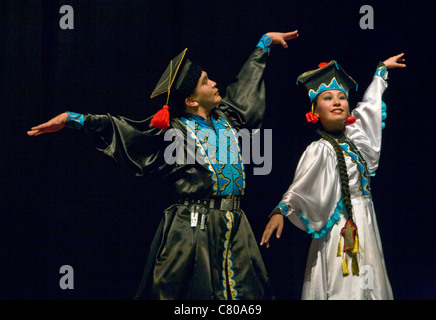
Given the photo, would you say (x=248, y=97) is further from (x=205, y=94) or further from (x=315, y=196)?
(x=315, y=196)

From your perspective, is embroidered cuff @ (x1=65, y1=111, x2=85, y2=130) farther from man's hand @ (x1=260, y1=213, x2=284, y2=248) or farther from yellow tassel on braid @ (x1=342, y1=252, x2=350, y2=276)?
yellow tassel on braid @ (x1=342, y1=252, x2=350, y2=276)

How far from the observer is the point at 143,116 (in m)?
4.17

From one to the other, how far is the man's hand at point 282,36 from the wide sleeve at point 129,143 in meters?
0.88

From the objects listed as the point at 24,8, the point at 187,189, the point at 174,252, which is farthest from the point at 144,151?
the point at 24,8

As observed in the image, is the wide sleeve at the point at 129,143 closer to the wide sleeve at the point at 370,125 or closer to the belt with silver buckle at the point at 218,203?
the belt with silver buckle at the point at 218,203

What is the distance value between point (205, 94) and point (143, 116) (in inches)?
22.2

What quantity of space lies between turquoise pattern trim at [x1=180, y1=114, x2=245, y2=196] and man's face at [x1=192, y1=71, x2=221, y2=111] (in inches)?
3.3

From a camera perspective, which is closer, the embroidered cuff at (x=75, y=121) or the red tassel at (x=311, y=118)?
the embroidered cuff at (x=75, y=121)

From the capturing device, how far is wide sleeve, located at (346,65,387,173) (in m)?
3.92

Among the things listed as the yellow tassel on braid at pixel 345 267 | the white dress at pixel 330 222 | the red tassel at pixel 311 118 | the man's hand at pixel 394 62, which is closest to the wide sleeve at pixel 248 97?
the red tassel at pixel 311 118

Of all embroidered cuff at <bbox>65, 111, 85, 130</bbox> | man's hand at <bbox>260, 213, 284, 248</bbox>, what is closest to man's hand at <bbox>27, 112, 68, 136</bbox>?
embroidered cuff at <bbox>65, 111, 85, 130</bbox>

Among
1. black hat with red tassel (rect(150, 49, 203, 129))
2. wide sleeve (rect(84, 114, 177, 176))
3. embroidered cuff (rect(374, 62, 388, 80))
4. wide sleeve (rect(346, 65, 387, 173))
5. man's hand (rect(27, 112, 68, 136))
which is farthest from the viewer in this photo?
embroidered cuff (rect(374, 62, 388, 80))

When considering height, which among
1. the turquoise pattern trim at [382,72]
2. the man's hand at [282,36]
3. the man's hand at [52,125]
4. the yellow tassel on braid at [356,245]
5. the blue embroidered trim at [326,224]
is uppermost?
the man's hand at [282,36]

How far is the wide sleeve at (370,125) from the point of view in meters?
3.92
